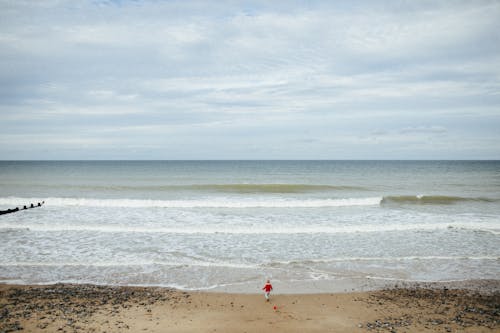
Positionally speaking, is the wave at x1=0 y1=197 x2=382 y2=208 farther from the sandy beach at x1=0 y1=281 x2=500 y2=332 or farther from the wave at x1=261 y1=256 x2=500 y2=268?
the sandy beach at x1=0 y1=281 x2=500 y2=332

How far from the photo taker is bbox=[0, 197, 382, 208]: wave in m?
24.2

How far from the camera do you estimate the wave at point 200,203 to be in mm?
24188

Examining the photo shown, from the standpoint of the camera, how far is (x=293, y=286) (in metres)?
9.85

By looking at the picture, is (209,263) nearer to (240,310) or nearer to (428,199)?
(240,310)

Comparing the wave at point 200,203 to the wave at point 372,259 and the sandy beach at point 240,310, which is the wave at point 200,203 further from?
the sandy beach at point 240,310

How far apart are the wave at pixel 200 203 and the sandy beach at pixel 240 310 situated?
14.6 m

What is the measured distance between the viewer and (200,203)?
81.0 feet

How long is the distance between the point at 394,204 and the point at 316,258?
1540 centimetres

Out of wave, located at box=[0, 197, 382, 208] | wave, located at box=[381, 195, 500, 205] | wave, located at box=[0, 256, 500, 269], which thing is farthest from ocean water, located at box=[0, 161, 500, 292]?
wave, located at box=[381, 195, 500, 205]

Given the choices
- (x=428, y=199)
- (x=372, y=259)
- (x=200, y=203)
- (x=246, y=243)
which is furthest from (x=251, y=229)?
Result: (x=428, y=199)

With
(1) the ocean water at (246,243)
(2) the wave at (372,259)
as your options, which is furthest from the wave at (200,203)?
(2) the wave at (372,259)

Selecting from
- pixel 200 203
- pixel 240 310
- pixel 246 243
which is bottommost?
pixel 240 310

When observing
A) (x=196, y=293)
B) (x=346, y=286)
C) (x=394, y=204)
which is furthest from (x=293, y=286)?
(x=394, y=204)

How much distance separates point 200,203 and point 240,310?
1679 centimetres
